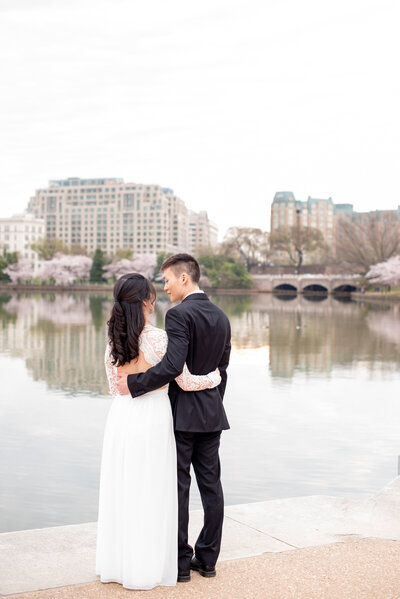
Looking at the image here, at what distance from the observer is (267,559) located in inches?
141

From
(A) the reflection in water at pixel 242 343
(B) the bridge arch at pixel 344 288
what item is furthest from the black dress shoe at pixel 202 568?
(B) the bridge arch at pixel 344 288

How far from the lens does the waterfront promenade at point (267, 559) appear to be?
3.21m

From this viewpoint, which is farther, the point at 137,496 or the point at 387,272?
the point at 387,272

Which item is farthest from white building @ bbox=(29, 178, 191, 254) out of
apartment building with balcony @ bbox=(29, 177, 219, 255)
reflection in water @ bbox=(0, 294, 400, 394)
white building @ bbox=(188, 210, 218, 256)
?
reflection in water @ bbox=(0, 294, 400, 394)

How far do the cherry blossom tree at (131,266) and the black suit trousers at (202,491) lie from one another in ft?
261

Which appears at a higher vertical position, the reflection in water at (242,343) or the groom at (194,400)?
the groom at (194,400)

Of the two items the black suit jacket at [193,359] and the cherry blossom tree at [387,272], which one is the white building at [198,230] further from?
the black suit jacket at [193,359]

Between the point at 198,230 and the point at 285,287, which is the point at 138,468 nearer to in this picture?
the point at 285,287

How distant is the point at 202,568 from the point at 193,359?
1.11 m

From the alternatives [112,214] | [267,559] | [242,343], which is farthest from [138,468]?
[112,214]

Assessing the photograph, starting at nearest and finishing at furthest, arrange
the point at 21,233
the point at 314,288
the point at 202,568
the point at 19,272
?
1. the point at 202,568
2. the point at 314,288
3. the point at 19,272
4. the point at 21,233

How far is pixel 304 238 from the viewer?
3484 inches

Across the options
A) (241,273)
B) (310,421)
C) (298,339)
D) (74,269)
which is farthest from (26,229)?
(310,421)

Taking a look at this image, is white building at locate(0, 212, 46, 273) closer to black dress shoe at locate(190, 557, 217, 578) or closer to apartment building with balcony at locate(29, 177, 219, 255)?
apartment building with balcony at locate(29, 177, 219, 255)
